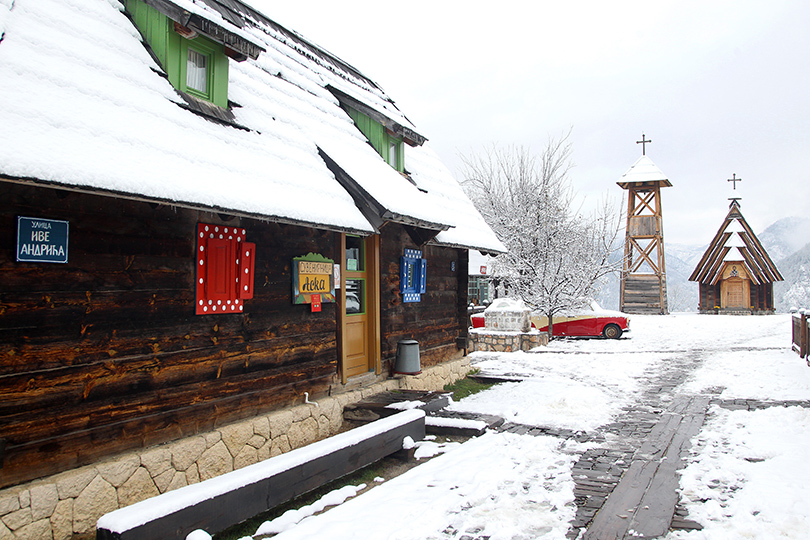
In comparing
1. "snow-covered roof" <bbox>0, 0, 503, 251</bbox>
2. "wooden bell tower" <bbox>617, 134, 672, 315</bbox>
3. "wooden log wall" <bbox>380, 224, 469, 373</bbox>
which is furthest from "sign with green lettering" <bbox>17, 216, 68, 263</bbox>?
"wooden bell tower" <bbox>617, 134, 672, 315</bbox>

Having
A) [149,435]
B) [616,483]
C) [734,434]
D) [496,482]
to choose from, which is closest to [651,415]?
[734,434]

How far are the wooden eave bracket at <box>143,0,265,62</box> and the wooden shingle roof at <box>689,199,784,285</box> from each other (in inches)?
1394

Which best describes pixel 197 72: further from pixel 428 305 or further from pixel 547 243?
pixel 547 243

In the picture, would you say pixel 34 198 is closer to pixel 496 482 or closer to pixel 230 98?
pixel 230 98

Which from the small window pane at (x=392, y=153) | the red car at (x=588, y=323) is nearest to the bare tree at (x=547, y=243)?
the red car at (x=588, y=323)

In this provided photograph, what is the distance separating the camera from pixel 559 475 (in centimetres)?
590

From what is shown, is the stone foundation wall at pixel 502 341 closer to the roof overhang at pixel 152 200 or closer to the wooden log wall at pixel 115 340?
the roof overhang at pixel 152 200

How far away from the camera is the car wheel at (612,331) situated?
2134 centimetres

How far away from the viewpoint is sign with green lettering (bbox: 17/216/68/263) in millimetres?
4156

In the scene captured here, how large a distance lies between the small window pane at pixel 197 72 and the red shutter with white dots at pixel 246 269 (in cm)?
205

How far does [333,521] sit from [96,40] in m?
5.26

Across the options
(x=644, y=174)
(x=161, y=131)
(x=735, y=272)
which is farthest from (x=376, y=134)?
(x=735, y=272)

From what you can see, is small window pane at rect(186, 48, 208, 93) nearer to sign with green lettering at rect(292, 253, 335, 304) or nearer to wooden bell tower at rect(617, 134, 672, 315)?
sign with green lettering at rect(292, 253, 335, 304)

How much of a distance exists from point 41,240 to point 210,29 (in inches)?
127
